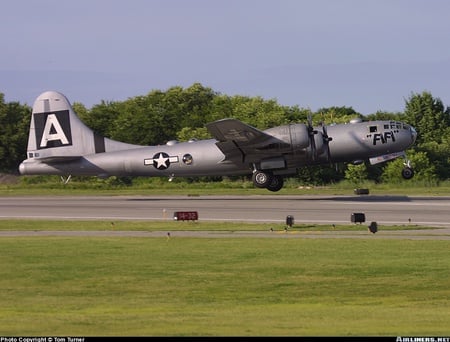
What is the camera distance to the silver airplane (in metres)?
53.4

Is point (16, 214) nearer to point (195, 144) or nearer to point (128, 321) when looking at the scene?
point (195, 144)

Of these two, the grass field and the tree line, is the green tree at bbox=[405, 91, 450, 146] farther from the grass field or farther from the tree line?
the grass field

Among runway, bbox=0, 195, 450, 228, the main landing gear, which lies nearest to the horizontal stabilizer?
runway, bbox=0, 195, 450, 228

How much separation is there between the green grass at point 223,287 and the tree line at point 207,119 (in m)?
48.2

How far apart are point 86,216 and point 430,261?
23.9 m

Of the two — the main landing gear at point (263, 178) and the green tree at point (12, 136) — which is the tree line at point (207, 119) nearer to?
the green tree at point (12, 136)

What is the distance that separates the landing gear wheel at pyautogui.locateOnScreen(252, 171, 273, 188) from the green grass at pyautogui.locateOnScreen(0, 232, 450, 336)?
1930 centimetres

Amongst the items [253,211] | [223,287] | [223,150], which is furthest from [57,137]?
[223,287]

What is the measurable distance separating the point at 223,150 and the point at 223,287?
30.0 metres

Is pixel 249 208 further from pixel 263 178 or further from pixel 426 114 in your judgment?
pixel 426 114

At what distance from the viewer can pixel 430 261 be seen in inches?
1162

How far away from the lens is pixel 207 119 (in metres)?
107

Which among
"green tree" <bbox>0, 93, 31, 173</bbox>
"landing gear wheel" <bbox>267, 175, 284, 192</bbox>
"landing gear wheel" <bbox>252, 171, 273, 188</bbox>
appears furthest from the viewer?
"green tree" <bbox>0, 93, 31, 173</bbox>

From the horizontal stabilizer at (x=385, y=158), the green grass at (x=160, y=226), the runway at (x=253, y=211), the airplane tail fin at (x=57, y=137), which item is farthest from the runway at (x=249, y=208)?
the airplane tail fin at (x=57, y=137)
